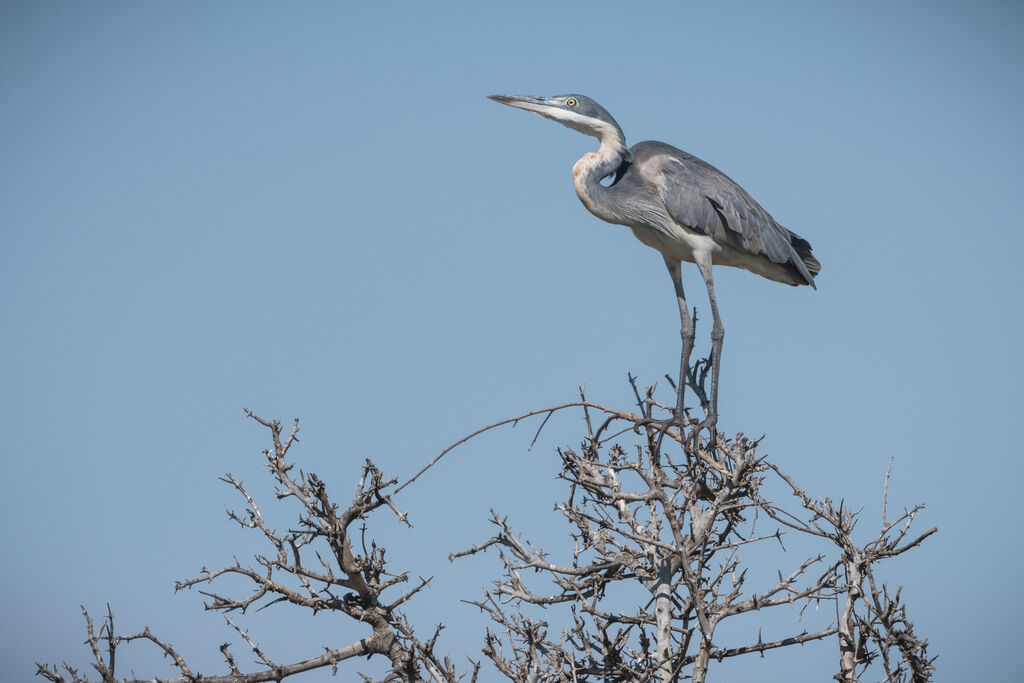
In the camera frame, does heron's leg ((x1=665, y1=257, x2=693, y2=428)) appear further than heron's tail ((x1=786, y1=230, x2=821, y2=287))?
No

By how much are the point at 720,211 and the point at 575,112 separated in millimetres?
1534

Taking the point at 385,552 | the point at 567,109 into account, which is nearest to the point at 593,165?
the point at 567,109

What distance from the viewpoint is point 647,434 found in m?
6.39

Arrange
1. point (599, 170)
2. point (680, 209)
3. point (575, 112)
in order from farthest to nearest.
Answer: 1. point (575, 112)
2. point (599, 170)
3. point (680, 209)

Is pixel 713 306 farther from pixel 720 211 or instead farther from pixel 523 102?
pixel 523 102

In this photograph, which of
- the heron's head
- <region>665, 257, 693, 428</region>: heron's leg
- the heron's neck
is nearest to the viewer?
<region>665, 257, 693, 428</region>: heron's leg

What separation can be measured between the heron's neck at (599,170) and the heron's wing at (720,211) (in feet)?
1.25

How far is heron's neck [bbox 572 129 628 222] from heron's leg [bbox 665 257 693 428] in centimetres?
69

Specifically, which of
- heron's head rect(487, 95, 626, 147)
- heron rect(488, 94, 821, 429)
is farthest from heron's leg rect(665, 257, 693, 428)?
heron's head rect(487, 95, 626, 147)

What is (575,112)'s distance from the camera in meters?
9.09

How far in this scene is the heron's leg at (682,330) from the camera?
8.02m

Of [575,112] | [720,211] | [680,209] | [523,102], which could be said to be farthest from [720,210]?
[523,102]

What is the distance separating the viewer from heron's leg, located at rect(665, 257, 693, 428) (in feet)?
26.3

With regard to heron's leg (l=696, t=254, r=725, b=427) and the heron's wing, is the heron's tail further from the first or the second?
heron's leg (l=696, t=254, r=725, b=427)
